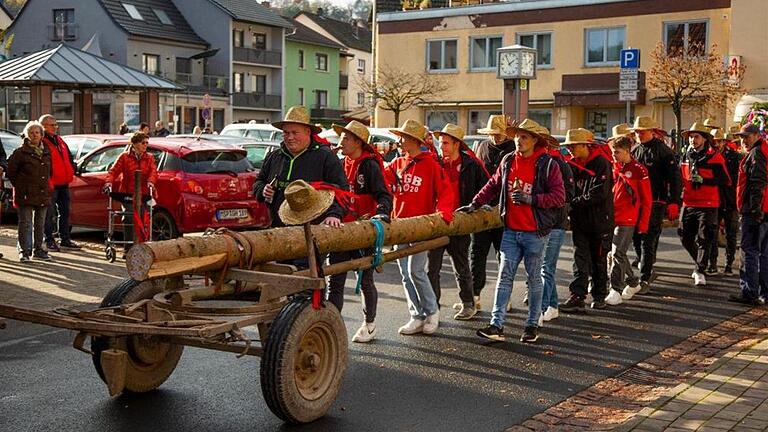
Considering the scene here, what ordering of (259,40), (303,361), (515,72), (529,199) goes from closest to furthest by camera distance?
(303,361)
(529,199)
(515,72)
(259,40)

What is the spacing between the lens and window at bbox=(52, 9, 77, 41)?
60625 mm

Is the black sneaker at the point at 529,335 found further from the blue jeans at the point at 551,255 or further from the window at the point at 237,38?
the window at the point at 237,38

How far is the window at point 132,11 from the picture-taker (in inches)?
2362

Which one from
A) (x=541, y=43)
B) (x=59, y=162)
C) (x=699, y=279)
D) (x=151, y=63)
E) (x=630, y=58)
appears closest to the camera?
(x=699, y=279)

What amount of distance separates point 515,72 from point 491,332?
1283 centimetres

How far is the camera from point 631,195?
10945 mm

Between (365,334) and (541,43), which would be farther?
(541,43)

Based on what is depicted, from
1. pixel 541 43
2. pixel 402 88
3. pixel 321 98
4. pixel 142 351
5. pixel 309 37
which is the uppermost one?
pixel 309 37

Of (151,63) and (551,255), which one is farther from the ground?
(151,63)

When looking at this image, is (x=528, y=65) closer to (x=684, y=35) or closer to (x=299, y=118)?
(x=299, y=118)

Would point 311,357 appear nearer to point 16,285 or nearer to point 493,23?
point 16,285

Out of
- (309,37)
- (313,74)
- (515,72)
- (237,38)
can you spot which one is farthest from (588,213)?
(309,37)

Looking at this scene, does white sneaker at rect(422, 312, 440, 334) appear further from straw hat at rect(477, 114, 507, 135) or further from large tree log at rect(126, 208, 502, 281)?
straw hat at rect(477, 114, 507, 135)

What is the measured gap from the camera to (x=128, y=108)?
51750 mm
